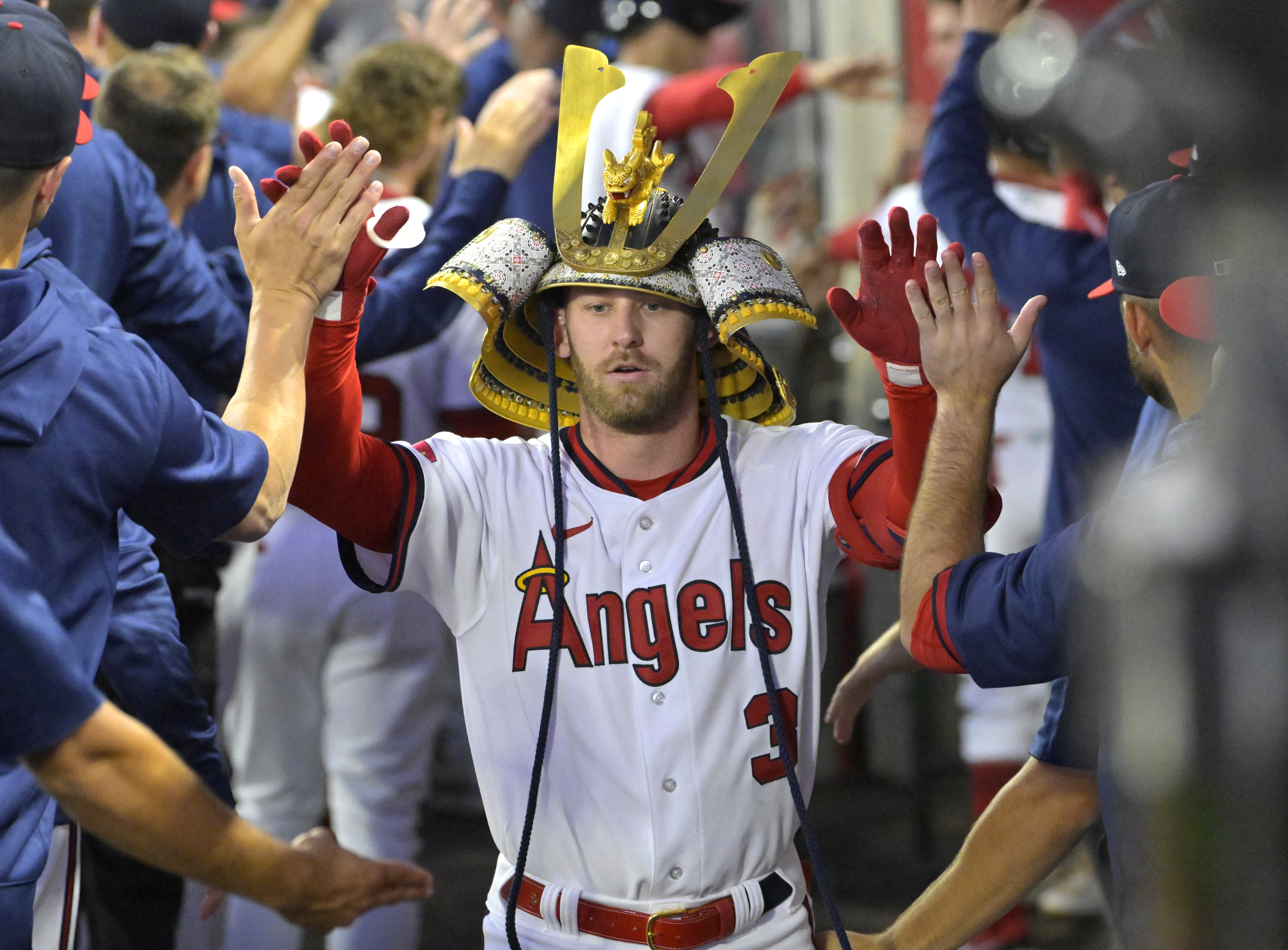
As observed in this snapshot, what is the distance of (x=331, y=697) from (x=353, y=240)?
1.77 metres

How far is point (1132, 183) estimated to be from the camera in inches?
111

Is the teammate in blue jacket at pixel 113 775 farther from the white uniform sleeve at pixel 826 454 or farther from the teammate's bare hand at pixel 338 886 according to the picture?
the white uniform sleeve at pixel 826 454

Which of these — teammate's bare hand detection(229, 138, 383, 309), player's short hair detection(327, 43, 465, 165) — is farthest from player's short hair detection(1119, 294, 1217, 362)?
player's short hair detection(327, 43, 465, 165)

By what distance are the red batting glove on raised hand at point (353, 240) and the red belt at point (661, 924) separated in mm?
909

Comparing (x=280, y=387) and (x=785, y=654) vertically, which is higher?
(x=280, y=387)

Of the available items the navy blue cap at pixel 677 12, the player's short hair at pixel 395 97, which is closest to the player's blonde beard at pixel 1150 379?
the player's short hair at pixel 395 97

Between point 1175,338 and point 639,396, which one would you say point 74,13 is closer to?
point 639,396

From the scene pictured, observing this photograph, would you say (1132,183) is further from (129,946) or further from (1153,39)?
(129,946)

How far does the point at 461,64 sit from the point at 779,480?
9.54ft

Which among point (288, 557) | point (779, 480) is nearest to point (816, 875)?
point (779, 480)

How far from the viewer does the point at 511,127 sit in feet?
10.7

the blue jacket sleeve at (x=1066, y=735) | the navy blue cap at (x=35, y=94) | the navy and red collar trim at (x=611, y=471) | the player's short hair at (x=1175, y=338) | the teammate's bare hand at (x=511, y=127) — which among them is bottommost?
the blue jacket sleeve at (x=1066, y=735)

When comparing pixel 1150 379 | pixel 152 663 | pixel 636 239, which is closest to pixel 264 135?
pixel 152 663

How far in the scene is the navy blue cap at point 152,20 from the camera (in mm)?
3482
